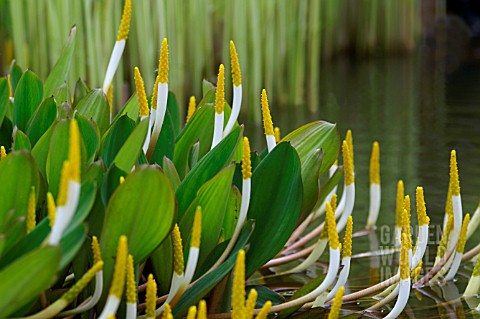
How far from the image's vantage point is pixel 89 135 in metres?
1.04

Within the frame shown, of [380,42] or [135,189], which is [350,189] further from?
[380,42]

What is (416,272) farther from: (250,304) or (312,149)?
(250,304)

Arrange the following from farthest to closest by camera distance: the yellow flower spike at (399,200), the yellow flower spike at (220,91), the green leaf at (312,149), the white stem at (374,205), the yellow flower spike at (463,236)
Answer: the white stem at (374,205) → the yellow flower spike at (399,200) → the yellow flower spike at (463,236) → the green leaf at (312,149) → the yellow flower spike at (220,91)

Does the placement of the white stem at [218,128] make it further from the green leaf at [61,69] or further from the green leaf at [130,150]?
the green leaf at [61,69]

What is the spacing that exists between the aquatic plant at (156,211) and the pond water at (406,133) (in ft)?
0.32

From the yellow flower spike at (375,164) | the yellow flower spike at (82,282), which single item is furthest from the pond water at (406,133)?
the yellow flower spike at (82,282)

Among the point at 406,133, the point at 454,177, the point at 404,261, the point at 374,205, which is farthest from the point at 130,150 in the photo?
the point at 406,133

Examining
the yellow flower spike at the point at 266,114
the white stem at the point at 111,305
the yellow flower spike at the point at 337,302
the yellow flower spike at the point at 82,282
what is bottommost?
the yellow flower spike at the point at 337,302

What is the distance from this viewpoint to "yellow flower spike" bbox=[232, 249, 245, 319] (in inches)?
31.2

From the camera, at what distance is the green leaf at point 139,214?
0.86 metres

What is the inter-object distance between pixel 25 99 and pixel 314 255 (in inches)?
18.6

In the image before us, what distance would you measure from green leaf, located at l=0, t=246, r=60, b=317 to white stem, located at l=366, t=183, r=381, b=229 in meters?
0.88

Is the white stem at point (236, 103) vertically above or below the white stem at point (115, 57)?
below

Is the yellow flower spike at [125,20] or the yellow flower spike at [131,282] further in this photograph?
the yellow flower spike at [125,20]
